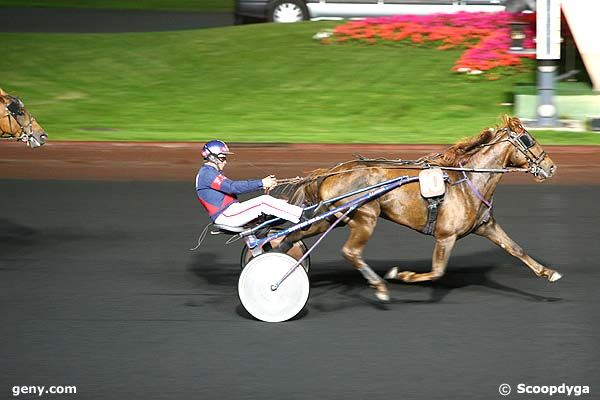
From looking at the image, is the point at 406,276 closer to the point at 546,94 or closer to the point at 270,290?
the point at 270,290

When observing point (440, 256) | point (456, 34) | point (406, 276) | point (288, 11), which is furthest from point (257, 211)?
point (288, 11)

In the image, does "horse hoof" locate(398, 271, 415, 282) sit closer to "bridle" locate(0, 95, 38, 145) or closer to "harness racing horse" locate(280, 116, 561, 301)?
"harness racing horse" locate(280, 116, 561, 301)

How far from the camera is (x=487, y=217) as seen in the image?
8.73 meters

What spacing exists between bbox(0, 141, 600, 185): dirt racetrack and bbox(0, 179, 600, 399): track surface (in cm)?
225

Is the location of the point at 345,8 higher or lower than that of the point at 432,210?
lower

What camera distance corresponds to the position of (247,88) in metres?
19.3

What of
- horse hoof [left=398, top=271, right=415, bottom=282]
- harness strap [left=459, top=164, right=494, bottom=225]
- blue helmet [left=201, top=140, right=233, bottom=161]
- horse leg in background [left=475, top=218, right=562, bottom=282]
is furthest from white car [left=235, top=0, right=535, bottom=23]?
blue helmet [left=201, top=140, right=233, bottom=161]

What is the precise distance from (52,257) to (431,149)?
576cm

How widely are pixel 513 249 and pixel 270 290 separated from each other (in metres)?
1.92

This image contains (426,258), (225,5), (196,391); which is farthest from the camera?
(225,5)

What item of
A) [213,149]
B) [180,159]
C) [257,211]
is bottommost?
[180,159]

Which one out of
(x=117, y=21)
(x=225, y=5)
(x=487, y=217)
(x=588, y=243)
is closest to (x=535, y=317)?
(x=487, y=217)

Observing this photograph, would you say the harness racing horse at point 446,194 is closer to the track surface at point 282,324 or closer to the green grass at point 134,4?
the track surface at point 282,324

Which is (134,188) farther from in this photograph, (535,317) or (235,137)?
(535,317)
